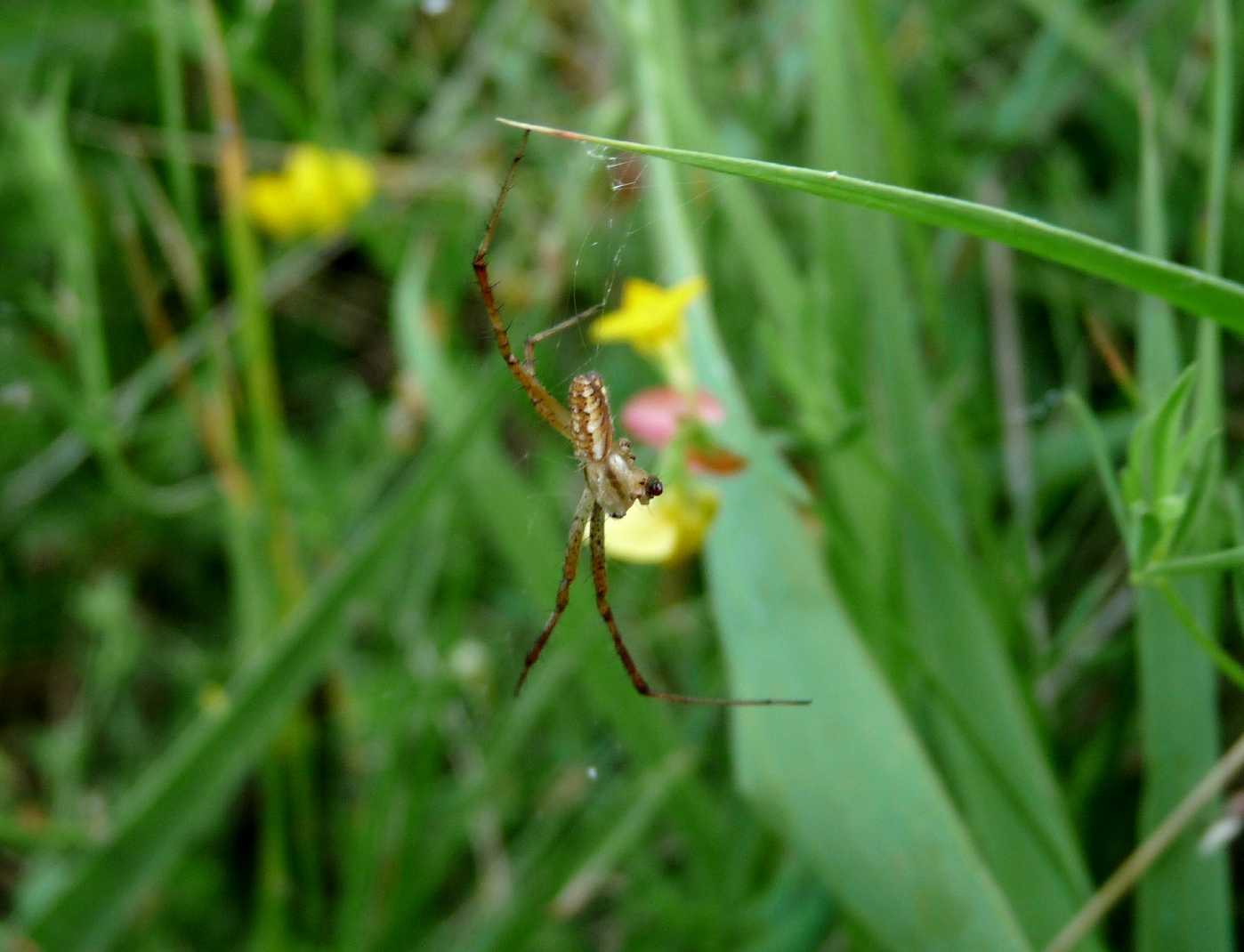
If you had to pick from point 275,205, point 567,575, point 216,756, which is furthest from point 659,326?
point 275,205

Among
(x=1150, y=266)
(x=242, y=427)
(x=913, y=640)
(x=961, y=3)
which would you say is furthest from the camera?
(x=242, y=427)

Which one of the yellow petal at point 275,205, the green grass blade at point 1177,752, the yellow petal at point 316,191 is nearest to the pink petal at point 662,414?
the green grass blade at point 1177,752

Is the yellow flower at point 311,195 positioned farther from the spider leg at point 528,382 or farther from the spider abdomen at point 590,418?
the spider abdomen at point 590,418

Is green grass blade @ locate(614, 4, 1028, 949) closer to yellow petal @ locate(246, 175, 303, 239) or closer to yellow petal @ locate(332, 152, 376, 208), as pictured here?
yellow petal @ locate(332, 152, 376, 208)

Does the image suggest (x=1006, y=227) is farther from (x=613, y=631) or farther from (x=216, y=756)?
(x=216, y=756)

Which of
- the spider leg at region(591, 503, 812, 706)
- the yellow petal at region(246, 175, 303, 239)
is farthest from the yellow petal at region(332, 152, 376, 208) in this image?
the spider leg at region(591, 503, 812, 706)

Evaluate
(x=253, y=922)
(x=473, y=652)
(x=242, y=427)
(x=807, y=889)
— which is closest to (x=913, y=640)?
(x=807, y=889)

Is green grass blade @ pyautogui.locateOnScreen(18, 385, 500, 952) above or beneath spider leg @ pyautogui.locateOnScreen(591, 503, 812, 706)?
beneath

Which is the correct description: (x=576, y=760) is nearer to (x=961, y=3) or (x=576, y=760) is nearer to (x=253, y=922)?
(x=253, y=922)
